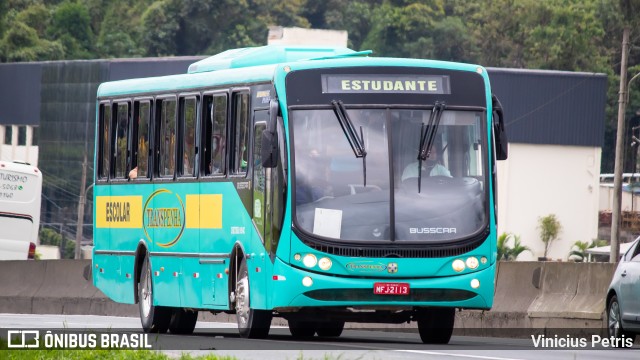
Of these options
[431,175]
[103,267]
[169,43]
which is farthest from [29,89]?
[431,175]

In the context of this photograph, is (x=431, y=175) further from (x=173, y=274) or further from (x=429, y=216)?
(x=173, y=274)

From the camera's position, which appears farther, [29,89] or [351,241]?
[29,89]

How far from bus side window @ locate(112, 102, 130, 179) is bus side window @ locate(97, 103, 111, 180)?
0.24 metres

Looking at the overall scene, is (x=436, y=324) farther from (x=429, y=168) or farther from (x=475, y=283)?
(x=429, y=168)

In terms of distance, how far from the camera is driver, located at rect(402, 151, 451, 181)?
56.6ft

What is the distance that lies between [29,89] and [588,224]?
33.2 meters

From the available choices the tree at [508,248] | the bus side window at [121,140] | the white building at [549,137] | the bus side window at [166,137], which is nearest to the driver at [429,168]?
the bus side window at [166,137]

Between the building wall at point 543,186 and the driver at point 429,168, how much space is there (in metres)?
67.6

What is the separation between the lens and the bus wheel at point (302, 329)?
2016cm

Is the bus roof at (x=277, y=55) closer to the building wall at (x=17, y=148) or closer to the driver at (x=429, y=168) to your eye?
the driver at (x=429, y=168)

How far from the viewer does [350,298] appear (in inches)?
667

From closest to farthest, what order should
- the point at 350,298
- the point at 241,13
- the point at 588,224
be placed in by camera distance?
1. the point at 350,298
2. the point at 588,224
3. the point at 241,13

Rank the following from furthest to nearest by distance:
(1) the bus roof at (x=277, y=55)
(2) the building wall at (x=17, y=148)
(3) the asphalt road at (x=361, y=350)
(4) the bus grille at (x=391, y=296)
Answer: (2) the building wall at (x=17, y=148), (1) the bus roof at (x=277, y=55), (4) the bus grille at (x=391, y=296), (3) the asphalt road at (x=361, y=350)

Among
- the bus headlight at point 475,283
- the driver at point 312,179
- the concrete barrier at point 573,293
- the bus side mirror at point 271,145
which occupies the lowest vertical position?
the concrete barrier at point 573,293
